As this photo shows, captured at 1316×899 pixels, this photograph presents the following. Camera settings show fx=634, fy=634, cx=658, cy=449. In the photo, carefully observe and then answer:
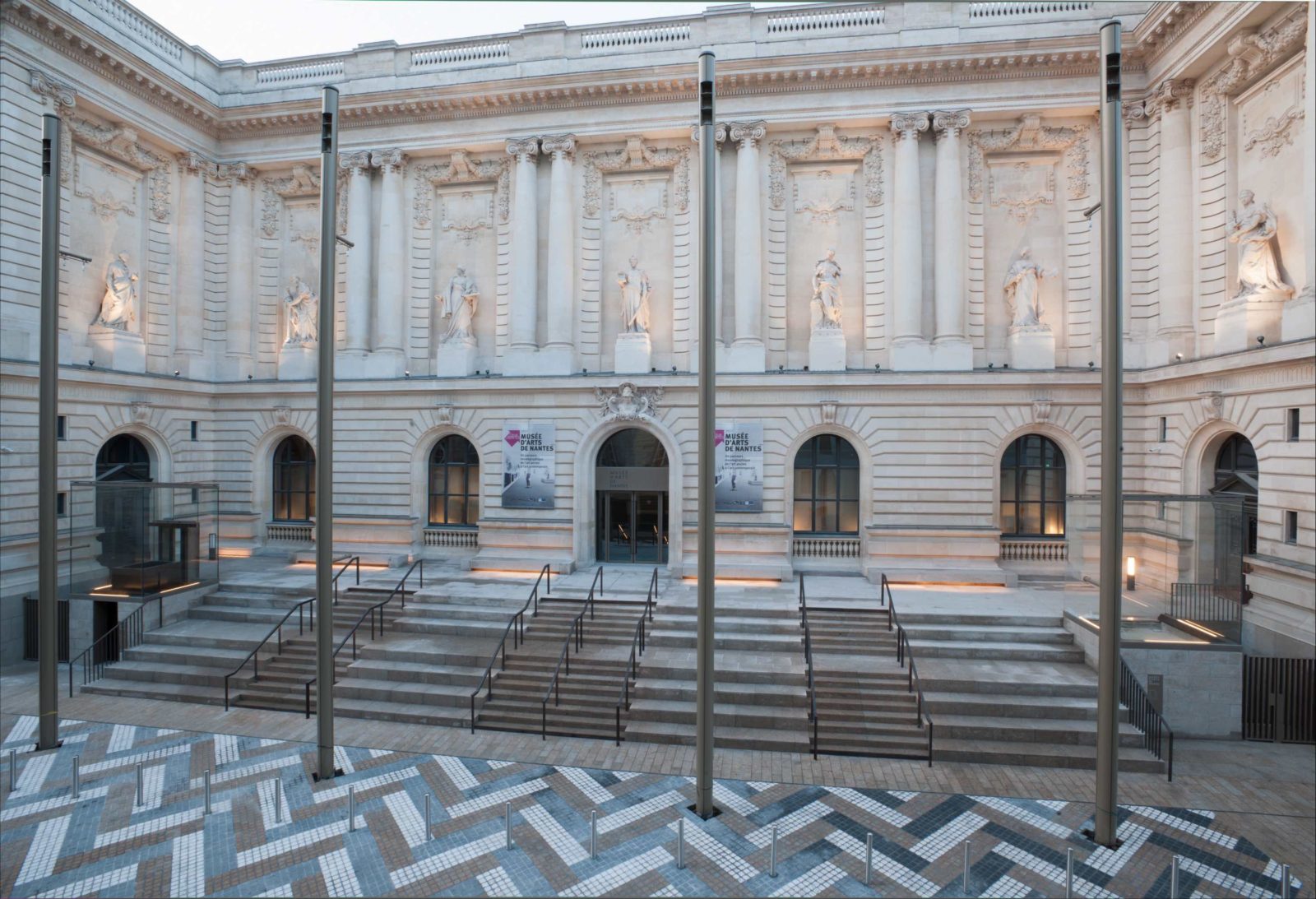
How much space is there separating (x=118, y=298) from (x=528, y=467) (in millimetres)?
12694

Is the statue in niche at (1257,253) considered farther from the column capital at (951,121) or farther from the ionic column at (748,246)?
the ionic column at (748,246)

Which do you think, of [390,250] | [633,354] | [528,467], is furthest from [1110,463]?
[390,250]

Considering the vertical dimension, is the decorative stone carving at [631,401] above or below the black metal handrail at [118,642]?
above

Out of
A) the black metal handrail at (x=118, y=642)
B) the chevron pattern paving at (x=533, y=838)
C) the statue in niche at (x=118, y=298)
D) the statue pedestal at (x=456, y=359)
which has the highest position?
the statue in niche at (x=118, y=298)

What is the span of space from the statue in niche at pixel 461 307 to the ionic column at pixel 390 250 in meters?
1.57

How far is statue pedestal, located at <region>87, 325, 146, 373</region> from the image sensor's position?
1797cm

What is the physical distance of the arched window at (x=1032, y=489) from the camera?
17938 millimetres

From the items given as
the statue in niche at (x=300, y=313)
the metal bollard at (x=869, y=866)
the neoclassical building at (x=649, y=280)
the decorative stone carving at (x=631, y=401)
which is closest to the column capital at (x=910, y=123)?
the neoclassical building at (x=649, y=280)

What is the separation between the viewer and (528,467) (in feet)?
62.5

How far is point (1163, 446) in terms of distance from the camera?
53.8ft

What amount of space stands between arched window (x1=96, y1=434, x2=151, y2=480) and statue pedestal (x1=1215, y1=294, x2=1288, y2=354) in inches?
1137

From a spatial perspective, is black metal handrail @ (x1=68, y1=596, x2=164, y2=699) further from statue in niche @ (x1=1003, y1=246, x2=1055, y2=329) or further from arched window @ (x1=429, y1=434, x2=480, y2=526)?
statue in niche @ (x1=1003, y1=246, x2=1055, y2=329)

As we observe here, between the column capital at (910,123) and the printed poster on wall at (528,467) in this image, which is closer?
the column capital at (910,123)

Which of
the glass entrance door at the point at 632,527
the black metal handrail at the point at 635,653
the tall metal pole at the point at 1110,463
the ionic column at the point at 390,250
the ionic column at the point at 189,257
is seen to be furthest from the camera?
the ionic column at the point at 189,257
